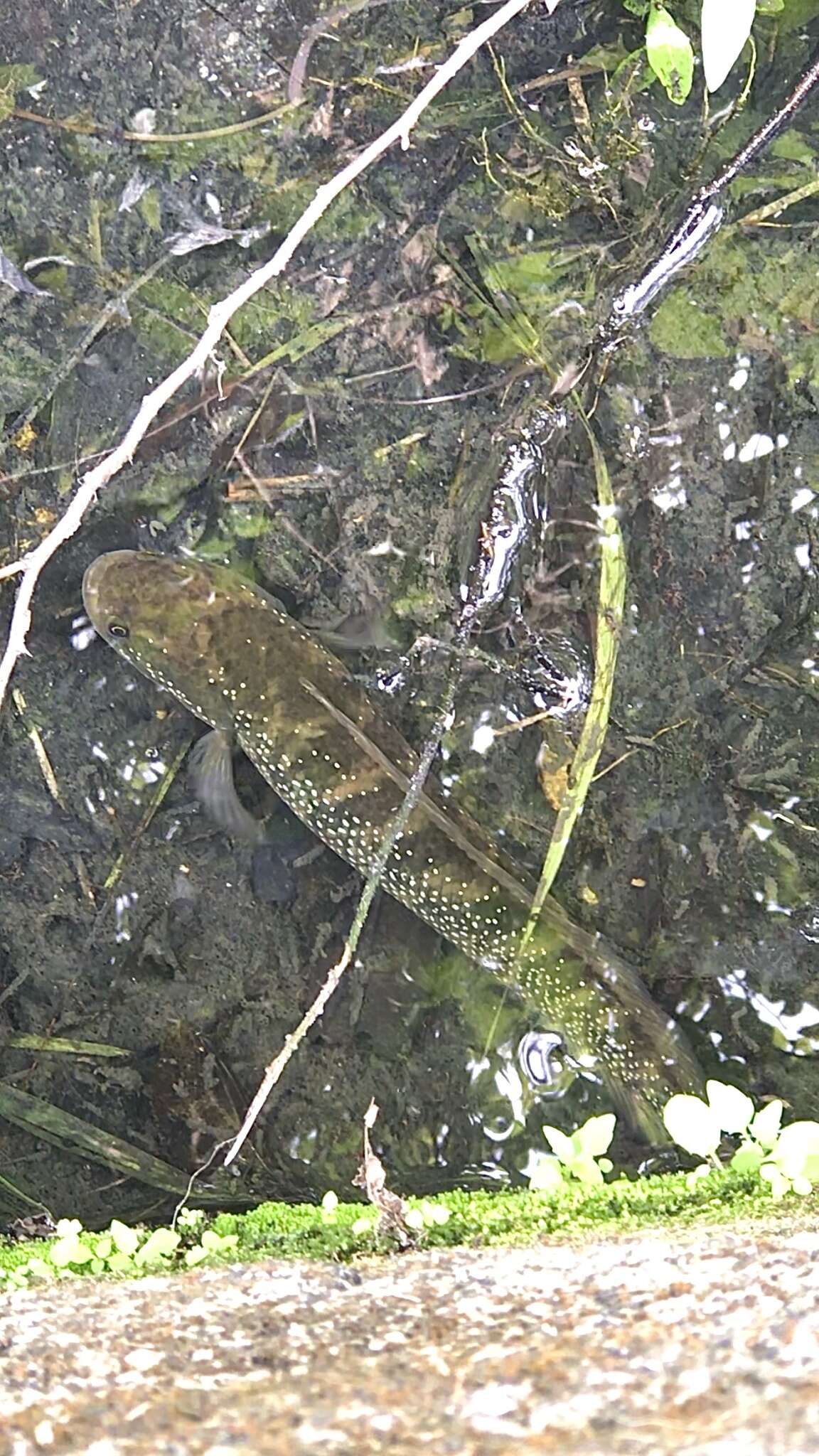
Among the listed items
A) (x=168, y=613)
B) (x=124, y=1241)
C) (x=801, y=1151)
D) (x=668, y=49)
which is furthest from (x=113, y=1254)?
(x=668, y=49)

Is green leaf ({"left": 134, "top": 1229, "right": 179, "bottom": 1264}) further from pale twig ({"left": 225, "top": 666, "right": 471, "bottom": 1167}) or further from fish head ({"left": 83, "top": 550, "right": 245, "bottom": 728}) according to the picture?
fish head ({"left": 83, "top": 550, "right": 245, "bottom": 728})

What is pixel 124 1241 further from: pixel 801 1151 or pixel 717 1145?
pixel 801 1151

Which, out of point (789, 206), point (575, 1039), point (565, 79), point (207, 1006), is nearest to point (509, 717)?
point (575, 1039)

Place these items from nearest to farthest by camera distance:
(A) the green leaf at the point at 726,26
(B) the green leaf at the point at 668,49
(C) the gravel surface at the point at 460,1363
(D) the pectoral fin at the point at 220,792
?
(C) the gravel surface at the point at 460,1363
(A) the green leaf at the point at 726,26
(B) the green leaf at the point at 668,49
(D) the pectoral fin at the point at 220,792

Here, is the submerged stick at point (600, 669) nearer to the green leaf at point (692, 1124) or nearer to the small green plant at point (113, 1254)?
the green leaf at point (692, 1124)

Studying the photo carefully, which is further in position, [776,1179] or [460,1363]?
[776,1179]

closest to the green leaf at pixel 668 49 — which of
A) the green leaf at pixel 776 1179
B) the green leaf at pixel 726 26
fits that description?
the green leaf at pixel 726 26

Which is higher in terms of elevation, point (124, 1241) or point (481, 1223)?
point (481, 1223)
